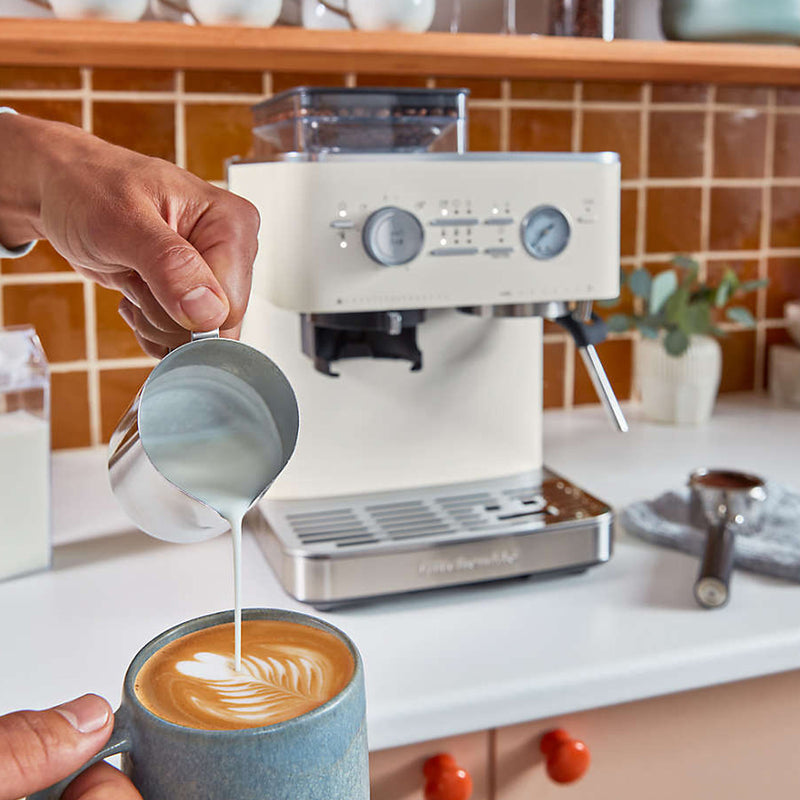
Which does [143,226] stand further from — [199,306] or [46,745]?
[46,745]

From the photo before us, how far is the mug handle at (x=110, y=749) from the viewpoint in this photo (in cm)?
40

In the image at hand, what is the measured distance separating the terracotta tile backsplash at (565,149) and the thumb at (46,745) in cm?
85

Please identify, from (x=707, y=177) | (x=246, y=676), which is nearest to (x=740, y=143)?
(x=707, y=177)

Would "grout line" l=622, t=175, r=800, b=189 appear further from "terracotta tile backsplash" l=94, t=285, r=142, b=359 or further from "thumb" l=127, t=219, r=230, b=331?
"thumb" l=127, t=219, r=230, b=331

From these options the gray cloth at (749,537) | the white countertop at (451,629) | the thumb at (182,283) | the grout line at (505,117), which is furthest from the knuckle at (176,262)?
the grout line at (505,117)

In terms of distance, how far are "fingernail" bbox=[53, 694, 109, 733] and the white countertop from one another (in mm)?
272

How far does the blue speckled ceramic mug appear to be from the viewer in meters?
0.39

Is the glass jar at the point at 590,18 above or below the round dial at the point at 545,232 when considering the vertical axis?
above

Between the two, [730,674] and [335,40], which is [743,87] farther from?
[730,674]

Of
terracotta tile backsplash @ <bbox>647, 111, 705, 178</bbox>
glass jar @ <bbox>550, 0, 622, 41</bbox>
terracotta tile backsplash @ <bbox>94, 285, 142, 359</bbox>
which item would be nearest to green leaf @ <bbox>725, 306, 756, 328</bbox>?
terracotta tile backsplash @ <bbox>647, 111, 705, 178</bbox>

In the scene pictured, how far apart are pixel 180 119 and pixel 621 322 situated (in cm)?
60

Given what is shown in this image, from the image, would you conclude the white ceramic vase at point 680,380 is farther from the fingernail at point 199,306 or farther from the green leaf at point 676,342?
the fingernail at point 199,306

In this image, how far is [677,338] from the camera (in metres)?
1.29

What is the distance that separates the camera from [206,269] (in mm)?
536
